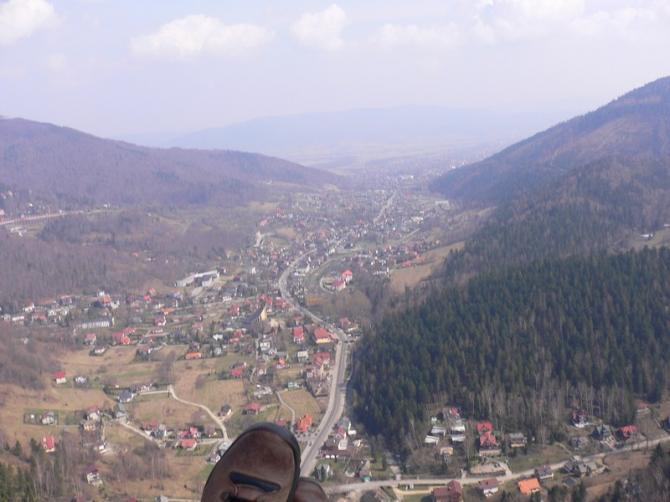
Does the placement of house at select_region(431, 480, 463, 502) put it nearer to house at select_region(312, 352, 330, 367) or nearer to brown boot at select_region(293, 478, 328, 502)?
house at select_region(312, 352, 330, 367)

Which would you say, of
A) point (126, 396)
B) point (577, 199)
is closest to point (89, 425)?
point (126, 396)

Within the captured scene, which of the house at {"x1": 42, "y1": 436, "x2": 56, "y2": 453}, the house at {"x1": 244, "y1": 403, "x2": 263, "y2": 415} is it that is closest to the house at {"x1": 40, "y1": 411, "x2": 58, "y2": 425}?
the house at {"x1": 42, "y1": 436, "x2": 56, "y2": 453}

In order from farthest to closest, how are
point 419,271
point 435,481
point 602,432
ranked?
1. point 419,271
2. point 602,432
3. point 435,481

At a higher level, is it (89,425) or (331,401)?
(89,425)

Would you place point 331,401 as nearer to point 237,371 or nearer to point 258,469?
point 237,371

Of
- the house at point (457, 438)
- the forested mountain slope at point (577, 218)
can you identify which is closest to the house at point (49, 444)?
the house at point (457, 438)

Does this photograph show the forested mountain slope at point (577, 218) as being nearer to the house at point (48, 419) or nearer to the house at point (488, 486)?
the house at point (488, 486)
